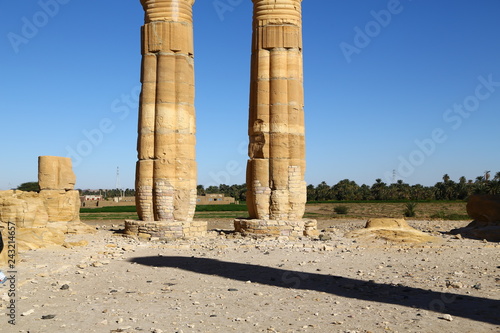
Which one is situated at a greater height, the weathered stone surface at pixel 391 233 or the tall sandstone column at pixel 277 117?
the tall sandstone column at pixel 277 117

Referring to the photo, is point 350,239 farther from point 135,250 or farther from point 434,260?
point 135,250

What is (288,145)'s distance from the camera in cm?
1608

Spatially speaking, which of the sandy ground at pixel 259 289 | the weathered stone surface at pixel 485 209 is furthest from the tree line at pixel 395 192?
the sandy ground at pixel 259 289

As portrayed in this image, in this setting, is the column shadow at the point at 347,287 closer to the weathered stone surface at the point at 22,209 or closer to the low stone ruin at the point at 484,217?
the weathered stone surface at the point at 22,209

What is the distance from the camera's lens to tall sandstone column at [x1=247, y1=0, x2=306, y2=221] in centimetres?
1600

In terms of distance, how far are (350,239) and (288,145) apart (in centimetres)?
386

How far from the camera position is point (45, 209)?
12859mm

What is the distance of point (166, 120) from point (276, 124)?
3.81 m

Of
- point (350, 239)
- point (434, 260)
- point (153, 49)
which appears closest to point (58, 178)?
point (153, 49)

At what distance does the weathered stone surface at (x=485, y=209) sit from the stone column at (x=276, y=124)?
21.7 ft

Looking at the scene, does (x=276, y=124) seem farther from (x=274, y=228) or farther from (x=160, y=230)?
(x=160, y=230)

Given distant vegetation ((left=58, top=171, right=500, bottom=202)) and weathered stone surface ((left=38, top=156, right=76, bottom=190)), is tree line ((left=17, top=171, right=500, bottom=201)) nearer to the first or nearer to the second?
distant vegetation ((left=58, top=171, right=500, bottom=202))

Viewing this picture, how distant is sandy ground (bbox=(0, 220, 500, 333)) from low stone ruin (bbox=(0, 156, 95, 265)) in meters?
0.76

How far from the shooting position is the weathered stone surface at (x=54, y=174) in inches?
719
